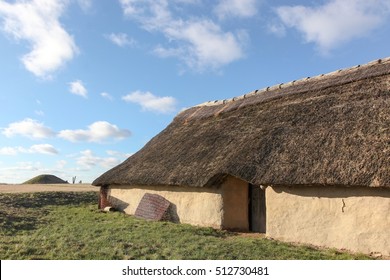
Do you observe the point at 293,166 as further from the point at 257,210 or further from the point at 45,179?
the point at 45,179

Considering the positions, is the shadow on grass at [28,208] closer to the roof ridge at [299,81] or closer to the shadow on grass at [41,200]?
the shadow on grass at [41,200]

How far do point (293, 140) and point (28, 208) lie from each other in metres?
13.1

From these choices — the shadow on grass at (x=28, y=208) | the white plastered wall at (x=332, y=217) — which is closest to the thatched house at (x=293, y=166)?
the white plastered wall at (x=332, y=217)

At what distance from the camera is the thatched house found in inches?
310

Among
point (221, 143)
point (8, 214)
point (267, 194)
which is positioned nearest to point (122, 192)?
point (8, 214)

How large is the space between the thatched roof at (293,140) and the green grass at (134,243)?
1521mm

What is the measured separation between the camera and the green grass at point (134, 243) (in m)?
7.46

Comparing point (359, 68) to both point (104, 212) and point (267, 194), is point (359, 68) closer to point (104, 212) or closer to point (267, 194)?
point (267, 194)

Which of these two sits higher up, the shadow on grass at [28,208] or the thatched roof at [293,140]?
the thatched roof at [293,140]

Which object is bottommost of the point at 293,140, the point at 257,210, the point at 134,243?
the point at 134,243

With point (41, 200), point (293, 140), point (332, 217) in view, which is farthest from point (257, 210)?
point (41, 200)

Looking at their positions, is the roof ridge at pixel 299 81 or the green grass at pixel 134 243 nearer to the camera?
the green grass at pixel 134 243

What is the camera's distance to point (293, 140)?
990cm

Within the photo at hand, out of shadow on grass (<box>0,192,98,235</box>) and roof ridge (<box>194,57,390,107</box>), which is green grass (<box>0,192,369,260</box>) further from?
roof ridge (<box>194,57,390,107</box>)
